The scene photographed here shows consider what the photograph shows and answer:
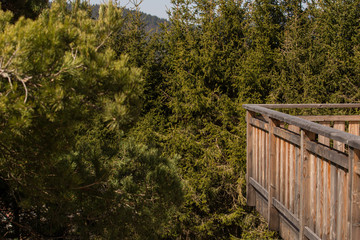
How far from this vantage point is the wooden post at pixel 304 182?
3021 mm

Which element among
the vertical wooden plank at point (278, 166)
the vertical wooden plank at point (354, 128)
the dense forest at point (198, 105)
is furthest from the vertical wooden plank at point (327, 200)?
the dense forest at point (198, 105)

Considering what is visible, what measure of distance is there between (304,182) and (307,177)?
0.17ft

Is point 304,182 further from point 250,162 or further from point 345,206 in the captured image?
point 250,162

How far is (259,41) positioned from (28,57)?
902 cm

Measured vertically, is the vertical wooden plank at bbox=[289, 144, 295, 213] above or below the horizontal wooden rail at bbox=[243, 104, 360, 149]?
below

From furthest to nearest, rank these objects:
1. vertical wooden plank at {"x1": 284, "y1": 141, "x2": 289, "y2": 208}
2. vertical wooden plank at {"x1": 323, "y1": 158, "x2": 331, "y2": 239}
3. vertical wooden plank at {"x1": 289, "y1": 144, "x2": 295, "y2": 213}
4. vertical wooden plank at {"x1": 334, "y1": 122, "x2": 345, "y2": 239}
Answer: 1. vertical wooden plank at {"x1": 284, "y1": 141, "x2": 289, "y2": 208}
2. vertical wooden plank at {"x1": 289, "y1": 144, "x2": 295, "y2": 213}
3. vertical wooden plank at {"x1": 323, "y1": 158, "x2": 331, "y2": 239}
4. vertical wooden plank at {"x1": 334, "y1": 122, "x2": 345, "y2": 239}

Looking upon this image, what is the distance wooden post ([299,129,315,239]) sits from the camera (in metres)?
3.02

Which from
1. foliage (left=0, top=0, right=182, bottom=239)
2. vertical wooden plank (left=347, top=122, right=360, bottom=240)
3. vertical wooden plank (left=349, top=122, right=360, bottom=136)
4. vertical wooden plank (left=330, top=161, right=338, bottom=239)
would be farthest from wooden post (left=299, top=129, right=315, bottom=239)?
vertical wooden plank (left=349, top=122, right=360, bottom=136)

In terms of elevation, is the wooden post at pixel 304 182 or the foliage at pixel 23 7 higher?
the foliage at pixel 23 7

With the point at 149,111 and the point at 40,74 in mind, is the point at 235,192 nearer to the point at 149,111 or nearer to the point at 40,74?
the point at 149,111

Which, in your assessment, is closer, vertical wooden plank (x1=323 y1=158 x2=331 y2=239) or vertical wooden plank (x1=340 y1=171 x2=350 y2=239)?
vertical wooden plank (x1=340 y1=171 x2=350 y2=239)

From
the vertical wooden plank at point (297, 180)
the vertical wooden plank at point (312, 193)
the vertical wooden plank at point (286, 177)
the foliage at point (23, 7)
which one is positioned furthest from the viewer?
the foliage at point (23, 7)

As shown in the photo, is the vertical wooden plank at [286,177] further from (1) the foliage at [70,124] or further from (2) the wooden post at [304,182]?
(1) the foliage at [70,124]

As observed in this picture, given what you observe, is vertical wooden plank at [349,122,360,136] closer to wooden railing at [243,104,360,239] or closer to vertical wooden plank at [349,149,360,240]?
wooden railing at [243,104,360,239]
